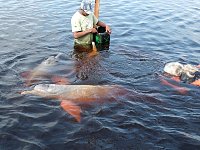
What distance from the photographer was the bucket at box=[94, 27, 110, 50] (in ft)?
36.4

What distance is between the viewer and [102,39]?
11148 mm

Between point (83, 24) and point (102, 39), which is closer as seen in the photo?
point (83, 24)

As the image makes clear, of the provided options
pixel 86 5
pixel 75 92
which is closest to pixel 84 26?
pixel 86 5

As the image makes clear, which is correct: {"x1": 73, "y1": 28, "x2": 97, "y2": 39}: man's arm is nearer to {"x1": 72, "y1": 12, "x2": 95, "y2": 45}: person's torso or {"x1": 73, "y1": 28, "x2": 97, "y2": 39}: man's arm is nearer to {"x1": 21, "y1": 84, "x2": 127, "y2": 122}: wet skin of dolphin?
{"x1": 72, "y1": 12, "x2": 95, "y2": 45}: person's torso

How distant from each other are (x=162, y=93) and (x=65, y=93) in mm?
2479

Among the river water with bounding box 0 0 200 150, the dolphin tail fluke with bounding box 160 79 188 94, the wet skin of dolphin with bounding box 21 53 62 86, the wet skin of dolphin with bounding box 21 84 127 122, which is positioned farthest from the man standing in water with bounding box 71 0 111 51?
the dolphin tail fluke with bounding box 160 79 188 94

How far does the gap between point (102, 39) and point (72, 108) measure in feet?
14.1

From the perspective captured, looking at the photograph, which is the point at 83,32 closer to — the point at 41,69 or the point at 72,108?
the point at 41,69

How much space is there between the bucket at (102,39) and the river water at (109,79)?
10.9 inches

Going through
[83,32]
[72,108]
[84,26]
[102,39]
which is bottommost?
[72,108]

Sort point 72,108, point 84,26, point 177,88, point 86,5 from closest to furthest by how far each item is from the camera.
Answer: point 72,108 → point 177,88 → point 86,5 → point 84,26

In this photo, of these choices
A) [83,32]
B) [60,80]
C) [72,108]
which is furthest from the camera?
[83,32]

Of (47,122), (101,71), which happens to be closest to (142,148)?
(47,122)

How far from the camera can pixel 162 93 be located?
8.23 m
